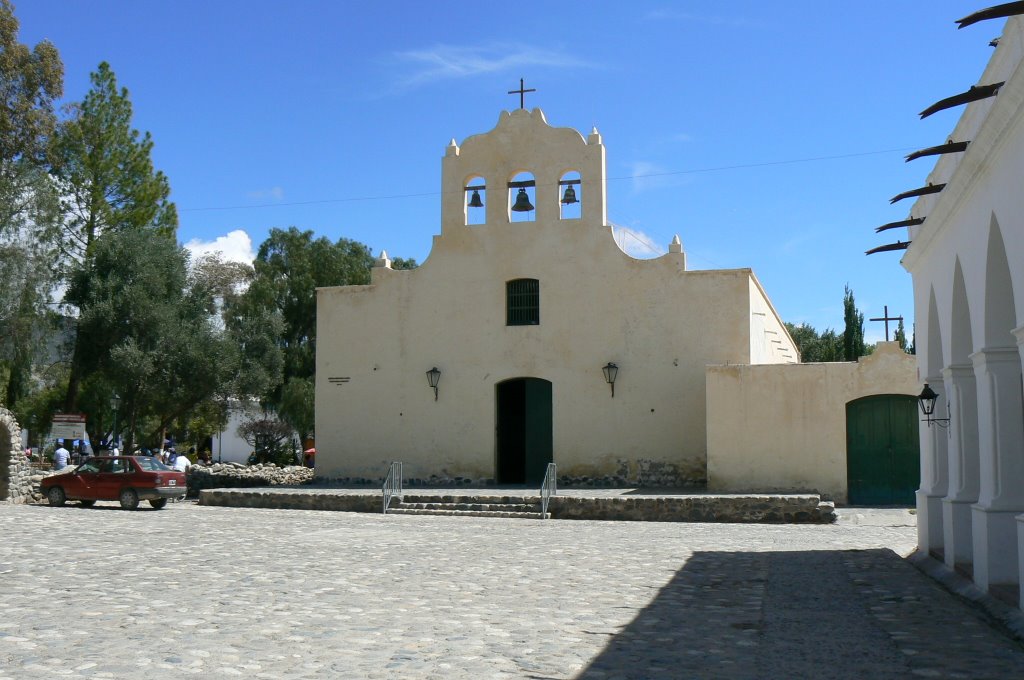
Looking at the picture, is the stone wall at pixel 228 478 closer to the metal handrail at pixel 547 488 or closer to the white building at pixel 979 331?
the metal handrail at pixel 547 488

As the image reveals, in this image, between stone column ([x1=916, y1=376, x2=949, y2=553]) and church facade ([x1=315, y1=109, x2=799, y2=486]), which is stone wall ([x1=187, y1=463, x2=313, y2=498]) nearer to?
church facade ([x1=315, y1=109, x2=799, y2=486])

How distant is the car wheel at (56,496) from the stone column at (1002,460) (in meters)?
20.7

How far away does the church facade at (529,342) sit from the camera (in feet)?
78.5

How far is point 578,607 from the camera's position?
9.30m

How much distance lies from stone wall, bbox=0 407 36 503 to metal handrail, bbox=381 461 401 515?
9379 mm

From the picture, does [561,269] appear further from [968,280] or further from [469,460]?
[968,280]

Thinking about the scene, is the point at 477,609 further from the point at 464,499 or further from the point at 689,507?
the point at 464,499

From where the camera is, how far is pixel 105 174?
3359 centimetres

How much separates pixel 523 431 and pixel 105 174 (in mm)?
18047

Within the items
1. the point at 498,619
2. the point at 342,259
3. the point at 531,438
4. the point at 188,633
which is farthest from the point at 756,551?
the point at 342,259

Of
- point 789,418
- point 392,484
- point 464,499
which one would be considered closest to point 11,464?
point 392,484

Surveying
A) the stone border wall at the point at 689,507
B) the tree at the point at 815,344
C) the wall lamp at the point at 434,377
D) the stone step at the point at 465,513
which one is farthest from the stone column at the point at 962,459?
the tree at the point at 815,344

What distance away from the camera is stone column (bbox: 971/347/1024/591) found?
30.4 feet

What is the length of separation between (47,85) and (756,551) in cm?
2719
